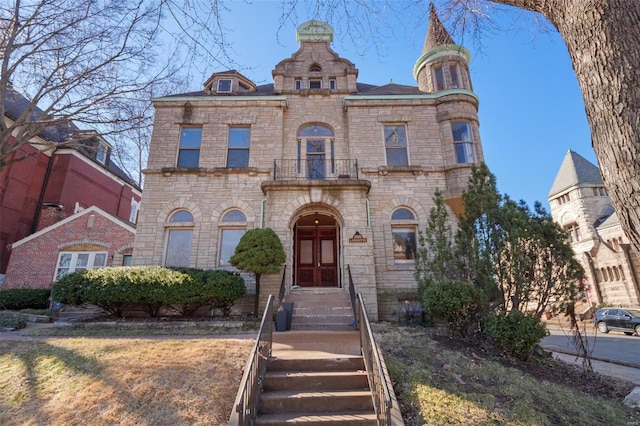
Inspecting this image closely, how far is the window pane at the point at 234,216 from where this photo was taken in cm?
1186

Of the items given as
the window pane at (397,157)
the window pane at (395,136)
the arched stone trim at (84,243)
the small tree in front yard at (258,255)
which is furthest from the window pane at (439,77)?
the arched stone trim at (84,243)

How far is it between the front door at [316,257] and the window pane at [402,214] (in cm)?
276

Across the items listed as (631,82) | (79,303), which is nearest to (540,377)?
(631,82)

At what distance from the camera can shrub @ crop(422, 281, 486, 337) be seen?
7.12m

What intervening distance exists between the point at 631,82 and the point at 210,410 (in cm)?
546

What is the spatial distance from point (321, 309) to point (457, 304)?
399 centimetres

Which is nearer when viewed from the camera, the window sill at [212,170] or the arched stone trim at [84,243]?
the window sill at [212,170]

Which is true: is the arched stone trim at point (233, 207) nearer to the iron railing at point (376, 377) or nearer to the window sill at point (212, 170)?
the window sill at point (212, 170)

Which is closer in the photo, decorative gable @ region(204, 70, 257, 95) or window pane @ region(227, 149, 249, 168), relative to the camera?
window pane @ region(227, 149, 249, 168)

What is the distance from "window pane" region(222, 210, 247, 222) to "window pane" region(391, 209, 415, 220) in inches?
222

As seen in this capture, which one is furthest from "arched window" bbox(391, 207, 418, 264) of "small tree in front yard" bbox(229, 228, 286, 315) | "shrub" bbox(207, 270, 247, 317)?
"shrub" bbox(207, 270, 247, 317)

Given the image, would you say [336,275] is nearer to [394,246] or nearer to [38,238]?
[394,246]

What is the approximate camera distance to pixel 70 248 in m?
15.7

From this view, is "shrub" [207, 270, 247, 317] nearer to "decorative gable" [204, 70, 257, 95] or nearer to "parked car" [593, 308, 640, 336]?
"decorative gable" [204, 70, 257, 95]
